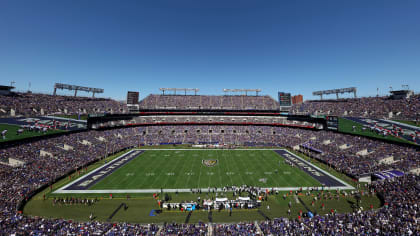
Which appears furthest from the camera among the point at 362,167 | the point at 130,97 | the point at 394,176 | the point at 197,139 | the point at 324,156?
Answer: the point at 130,97

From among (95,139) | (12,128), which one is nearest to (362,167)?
(95,139)

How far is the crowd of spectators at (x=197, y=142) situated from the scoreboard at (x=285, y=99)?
13.5m

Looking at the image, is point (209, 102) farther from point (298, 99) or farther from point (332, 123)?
point (298, 99)

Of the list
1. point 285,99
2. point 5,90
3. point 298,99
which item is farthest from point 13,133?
point 298,99

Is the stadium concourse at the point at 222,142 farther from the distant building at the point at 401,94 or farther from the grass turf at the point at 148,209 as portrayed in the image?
the distant building at the point at 401,94

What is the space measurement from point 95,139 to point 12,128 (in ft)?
50.3

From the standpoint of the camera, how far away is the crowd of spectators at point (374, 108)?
39172 mm

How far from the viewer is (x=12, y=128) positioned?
33.5 meters

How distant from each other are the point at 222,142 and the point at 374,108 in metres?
41.7

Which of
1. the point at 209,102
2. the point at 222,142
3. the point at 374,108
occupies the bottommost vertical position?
the point at 222,142

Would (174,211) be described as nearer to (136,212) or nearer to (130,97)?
(136,212)

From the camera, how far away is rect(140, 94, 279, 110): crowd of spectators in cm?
7456

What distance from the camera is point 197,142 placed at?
182ft

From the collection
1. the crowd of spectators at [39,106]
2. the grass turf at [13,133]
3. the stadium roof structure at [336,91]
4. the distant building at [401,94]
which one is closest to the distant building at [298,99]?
the stadium roof structure at [336,91]
